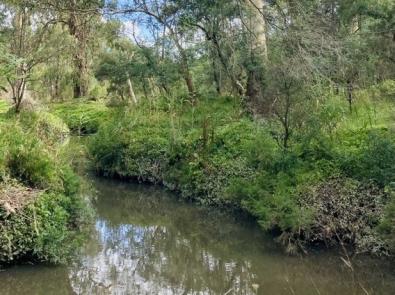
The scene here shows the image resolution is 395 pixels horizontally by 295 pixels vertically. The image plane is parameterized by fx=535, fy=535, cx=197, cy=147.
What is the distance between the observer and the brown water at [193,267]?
7.95m

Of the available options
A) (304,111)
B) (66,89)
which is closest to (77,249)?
(304,111)

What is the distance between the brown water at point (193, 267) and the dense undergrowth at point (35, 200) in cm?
34

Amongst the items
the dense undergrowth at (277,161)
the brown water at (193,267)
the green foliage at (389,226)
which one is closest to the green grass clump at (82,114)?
the dense undergrowth at (277,161)

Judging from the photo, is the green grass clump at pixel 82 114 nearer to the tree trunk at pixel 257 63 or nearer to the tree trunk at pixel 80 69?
the tree trunk at pixel 80 69

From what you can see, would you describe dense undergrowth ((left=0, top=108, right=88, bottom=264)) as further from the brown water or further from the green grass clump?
the green grass clump

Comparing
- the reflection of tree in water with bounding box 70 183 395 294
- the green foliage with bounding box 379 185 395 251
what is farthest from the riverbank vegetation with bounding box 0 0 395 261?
the reflection of tree in water with bounding box 70 183 395 294

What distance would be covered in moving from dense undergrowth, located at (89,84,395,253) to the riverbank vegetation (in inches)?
1.3

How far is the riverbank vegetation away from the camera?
8.58 m

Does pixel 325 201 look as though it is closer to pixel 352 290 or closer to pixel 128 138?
pixel 352 290

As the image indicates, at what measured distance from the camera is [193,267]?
30.5 ft

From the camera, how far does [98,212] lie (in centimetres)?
1285

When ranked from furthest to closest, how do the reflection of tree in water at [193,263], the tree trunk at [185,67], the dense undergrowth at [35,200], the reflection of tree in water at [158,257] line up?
1. the tree trunk at [185,67]
2. the reflection of tree in water at [158,257]
3. the reflection of tree in water at [193,263]
4. the dense undergrowth at [35,200]

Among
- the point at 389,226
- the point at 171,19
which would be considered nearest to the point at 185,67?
the point at 171,19

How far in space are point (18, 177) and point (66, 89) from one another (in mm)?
24379
